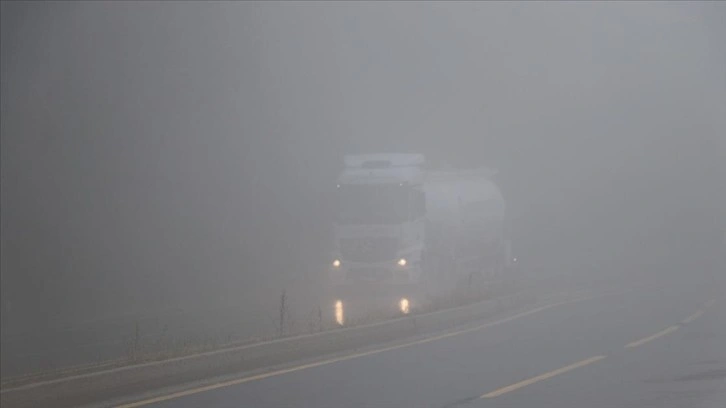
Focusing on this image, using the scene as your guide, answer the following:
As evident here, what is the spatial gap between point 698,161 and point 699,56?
626 centimetres

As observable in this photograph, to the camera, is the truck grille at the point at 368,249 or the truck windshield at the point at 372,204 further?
the truck windshield at the point at 372,204

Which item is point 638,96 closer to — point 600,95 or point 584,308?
point 600,95

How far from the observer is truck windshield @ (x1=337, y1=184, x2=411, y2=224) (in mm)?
36375

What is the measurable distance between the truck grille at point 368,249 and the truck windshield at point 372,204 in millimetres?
646

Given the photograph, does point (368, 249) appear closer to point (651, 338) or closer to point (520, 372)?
point (651, 338)

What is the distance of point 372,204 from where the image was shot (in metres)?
36.5

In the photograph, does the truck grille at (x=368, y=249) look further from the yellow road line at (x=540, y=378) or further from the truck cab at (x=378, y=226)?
the yellow road line at (x=540, y=378)

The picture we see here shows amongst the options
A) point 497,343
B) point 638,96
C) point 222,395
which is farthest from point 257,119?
point 222,395

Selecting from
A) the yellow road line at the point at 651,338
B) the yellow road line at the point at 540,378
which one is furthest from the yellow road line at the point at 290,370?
the yellow road line at the point at 651,338

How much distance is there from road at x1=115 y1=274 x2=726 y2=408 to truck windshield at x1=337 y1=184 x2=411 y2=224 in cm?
1341

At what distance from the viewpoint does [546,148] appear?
59.2m

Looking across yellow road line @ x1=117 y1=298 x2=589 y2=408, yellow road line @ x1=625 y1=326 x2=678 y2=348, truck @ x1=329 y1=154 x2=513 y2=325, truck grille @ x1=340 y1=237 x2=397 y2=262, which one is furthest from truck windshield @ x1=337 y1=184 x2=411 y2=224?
yellow road line @ x1=625 y1=326 x2=678 y2=348

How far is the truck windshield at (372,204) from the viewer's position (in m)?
36.4

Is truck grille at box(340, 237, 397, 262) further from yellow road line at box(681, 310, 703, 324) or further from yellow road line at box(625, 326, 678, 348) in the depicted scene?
yellow road line at box(625, 326, 678, 348)
